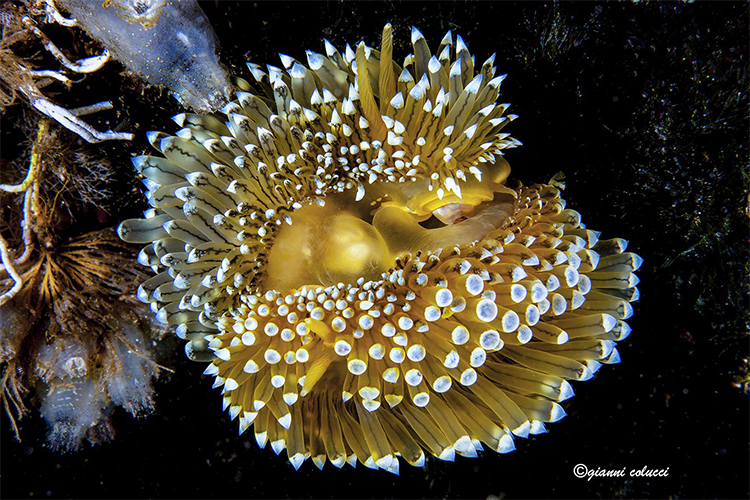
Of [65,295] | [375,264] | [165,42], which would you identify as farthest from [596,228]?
[65,295]

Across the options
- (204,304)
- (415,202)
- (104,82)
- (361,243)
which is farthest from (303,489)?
(104,82)

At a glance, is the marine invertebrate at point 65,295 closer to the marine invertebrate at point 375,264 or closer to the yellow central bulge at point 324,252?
the marine invertebrate at point 375,264

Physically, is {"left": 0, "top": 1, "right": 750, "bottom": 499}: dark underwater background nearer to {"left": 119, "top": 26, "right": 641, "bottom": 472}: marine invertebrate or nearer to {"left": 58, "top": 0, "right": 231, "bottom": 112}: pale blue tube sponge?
{"left": 58, "top": 0, "right": 231, "bottom": 112}: pale blue tube sponge

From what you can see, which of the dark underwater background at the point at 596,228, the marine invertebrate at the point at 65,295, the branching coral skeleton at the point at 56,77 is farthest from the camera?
the marine invertebrate at the point at 65,295

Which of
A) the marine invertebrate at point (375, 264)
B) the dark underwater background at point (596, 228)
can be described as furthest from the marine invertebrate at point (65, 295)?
the marine invertebrate at point (375, 264)

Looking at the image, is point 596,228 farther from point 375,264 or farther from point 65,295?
point 65,295

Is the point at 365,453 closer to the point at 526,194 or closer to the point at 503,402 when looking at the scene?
the point at 503,402
